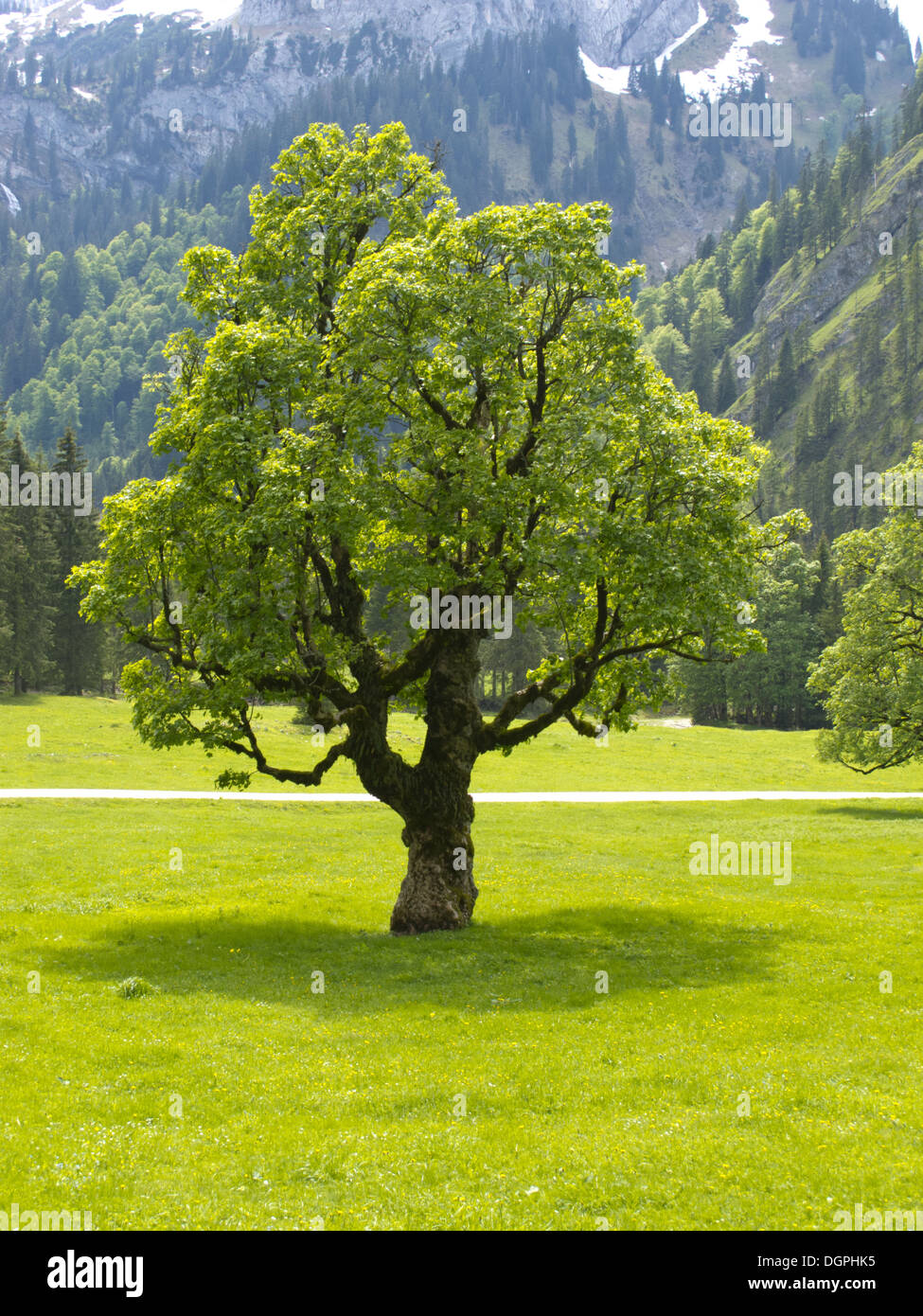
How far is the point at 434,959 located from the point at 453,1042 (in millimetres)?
5636

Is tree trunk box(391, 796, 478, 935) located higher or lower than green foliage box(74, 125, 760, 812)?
lower

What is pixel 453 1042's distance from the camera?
16.9 m

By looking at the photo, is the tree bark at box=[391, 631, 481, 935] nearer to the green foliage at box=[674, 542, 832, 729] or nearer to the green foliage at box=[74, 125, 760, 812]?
the green foliage at box=[74, 125, 760, 812]

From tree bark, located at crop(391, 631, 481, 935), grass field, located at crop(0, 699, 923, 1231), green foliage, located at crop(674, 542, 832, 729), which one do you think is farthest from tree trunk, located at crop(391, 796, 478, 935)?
green foliage, located at crop(674, 542, 832, 729)

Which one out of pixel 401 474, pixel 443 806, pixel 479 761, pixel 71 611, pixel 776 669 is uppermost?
pixel 401 474

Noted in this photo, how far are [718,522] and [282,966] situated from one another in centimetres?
1419

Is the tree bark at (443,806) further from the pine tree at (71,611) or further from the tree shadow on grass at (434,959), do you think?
the pine tree at (71,611)

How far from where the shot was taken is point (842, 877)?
34906mm

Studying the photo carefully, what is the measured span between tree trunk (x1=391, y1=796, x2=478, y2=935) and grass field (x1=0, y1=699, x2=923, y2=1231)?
0.84 meters

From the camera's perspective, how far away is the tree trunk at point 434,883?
83.0ft

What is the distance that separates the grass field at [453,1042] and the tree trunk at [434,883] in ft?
2.76

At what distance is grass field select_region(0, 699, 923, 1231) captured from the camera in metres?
11.4

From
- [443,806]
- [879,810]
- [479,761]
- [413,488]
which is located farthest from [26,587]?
[443,806]

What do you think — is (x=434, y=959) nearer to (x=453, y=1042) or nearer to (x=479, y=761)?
(x=453, y=1042)
